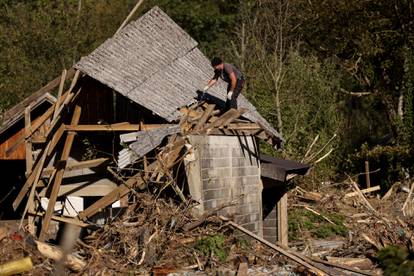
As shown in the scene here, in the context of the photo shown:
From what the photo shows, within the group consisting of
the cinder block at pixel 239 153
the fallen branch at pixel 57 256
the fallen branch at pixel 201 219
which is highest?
the cinder block at pixel 239 153

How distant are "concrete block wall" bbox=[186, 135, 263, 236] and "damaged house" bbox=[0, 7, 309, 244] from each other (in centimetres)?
2

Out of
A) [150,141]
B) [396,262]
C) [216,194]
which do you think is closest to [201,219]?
[216,194]

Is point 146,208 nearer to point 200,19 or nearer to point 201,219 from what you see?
point 201,219

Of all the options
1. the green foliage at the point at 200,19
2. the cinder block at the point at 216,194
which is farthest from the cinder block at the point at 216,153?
the green foliage at the point at 200,19

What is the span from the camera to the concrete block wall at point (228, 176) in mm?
15031

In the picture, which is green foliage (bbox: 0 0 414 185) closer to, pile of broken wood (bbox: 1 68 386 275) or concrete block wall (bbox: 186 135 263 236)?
concrete block wall (bbox: 186 135 263 236)

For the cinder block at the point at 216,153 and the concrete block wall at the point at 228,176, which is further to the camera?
the cinder block at the point at 216,153

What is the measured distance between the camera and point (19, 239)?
43.4 feet

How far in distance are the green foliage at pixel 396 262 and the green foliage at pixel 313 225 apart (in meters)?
11.3

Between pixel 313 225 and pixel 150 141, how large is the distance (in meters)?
7.21

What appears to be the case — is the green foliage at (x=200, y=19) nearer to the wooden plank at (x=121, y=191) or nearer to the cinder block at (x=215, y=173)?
the cinder block at (x=215, y=173)

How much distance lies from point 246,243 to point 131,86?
381 centimetres

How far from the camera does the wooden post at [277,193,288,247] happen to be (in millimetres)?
18391

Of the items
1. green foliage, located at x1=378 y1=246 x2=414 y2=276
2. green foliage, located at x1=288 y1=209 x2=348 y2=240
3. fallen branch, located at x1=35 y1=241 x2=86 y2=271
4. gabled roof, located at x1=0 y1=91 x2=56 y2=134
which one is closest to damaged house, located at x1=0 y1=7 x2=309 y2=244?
green foliage, located at x1=288 y1=209 x2=348 y2=240
